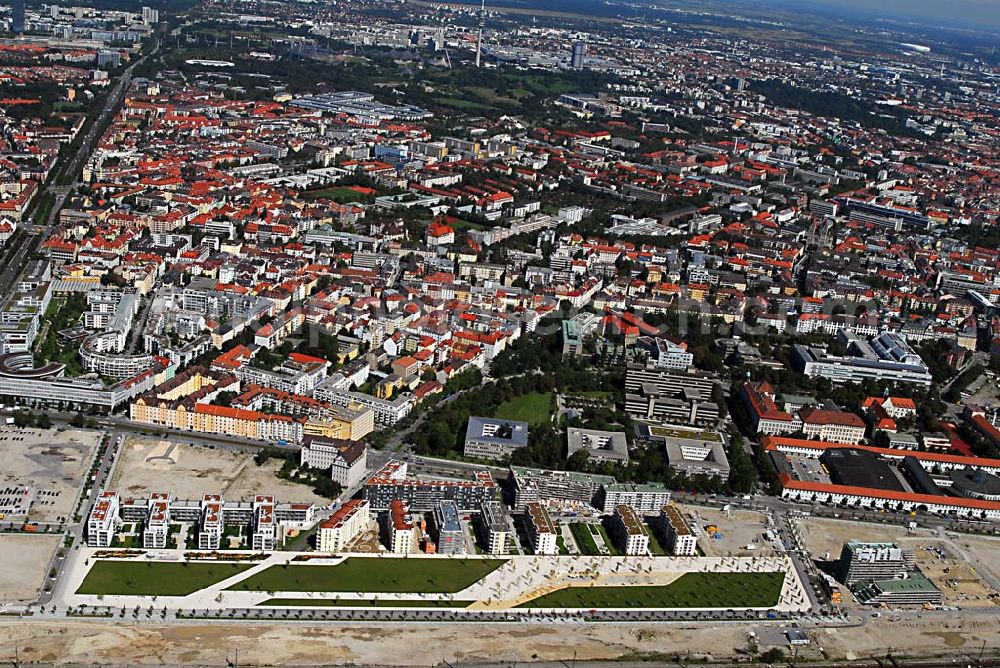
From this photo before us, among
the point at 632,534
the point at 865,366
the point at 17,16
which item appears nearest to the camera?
the point at 632,534

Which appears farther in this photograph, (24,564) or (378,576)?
(378,576)

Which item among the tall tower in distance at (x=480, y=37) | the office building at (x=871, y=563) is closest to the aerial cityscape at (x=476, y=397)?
the office building at (x=871, y=563)

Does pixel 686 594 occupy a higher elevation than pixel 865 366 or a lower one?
higher

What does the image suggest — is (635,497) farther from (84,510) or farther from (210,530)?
(84,510)

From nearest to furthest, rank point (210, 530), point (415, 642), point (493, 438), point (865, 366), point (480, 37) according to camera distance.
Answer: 1. point (415, 642)
2. point (210, 530)
3. point (493, 438)
4. point (865, 366)
5. point (480, 37)

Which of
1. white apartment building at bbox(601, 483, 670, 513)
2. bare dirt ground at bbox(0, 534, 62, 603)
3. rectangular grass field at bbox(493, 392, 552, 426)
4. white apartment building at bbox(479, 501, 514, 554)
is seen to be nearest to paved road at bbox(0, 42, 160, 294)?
bare dirt ground at bbox(0, 534, 62, 603)

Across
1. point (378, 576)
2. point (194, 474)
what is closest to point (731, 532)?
point (378, 576)

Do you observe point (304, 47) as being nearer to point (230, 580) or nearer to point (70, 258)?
point (70, 258)
